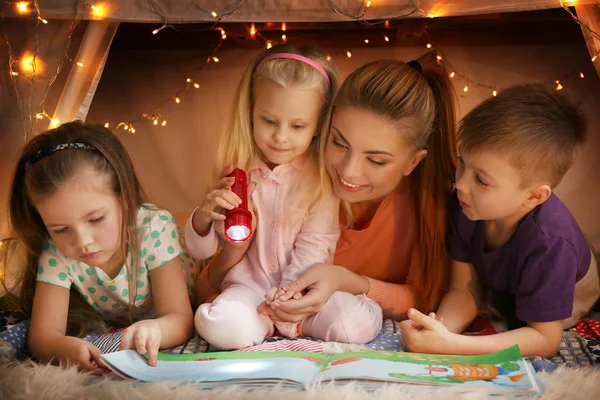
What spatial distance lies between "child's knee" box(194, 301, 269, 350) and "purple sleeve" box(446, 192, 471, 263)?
1.55 feet

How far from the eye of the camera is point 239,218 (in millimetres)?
1281

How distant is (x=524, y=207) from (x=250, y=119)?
61cm

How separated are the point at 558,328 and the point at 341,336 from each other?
43 centimetres

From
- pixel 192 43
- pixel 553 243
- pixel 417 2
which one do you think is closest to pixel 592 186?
pixel 553 243

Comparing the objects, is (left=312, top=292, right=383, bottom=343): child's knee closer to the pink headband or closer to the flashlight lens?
the flashlight lens

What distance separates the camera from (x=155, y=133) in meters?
1.97

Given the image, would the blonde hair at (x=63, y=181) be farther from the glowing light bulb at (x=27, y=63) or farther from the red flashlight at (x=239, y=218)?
the glowing light bulb at (x=27, y=63)

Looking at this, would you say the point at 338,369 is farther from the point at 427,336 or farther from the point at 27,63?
the point at 27,63

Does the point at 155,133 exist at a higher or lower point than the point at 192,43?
lower

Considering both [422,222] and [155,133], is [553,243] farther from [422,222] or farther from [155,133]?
[155,133]

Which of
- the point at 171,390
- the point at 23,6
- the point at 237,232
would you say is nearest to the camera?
the point at 171,390

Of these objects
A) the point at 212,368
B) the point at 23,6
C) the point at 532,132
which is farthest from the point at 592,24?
the point at 23,6

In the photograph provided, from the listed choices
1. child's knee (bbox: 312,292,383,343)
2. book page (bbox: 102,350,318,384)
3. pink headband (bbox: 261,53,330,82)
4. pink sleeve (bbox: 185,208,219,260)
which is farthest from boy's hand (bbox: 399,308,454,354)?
pink headband (bbox: 261,53,330,82)

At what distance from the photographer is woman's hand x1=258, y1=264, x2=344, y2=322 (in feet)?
4.38
